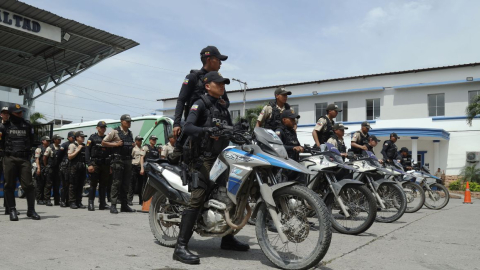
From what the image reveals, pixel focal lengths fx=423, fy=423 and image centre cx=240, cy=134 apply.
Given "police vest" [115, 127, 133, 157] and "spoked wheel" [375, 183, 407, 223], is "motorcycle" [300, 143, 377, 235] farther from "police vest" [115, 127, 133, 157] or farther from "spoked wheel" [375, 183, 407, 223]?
"police vest" [115, 127, 133, 157]

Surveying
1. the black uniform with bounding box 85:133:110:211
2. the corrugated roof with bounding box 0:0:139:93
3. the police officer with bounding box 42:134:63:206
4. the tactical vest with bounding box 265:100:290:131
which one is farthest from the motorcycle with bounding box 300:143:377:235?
the corrugated roof with bounding box 0:0:139:93

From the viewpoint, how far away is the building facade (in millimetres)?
27375

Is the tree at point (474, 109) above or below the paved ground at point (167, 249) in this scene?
above

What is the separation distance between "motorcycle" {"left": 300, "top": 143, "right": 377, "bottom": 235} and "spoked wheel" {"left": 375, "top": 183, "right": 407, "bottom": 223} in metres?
1.61

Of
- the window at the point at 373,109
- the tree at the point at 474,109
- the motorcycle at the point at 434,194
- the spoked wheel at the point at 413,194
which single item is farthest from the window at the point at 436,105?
the spoked wheel at the point at 413,194

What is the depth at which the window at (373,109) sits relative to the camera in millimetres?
31406

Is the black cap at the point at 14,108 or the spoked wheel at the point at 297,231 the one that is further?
the black cap at the point at 14,108

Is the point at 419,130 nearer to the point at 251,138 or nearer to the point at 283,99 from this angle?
the point at 283,99

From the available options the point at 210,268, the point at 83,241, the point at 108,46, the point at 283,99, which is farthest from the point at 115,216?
the point at 108,46

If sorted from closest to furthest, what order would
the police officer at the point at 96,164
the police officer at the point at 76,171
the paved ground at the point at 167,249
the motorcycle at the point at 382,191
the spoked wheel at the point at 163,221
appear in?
the paved ground at the point at 167,249 < the spoked wheel at the point at 163,221 < the motorcycle at the point at 382,191 < the police officer at the point at 96,164 < the police officer at the point at 76,171

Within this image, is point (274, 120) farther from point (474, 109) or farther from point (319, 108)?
point (319, 108)

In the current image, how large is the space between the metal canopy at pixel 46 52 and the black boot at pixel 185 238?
12.0 metres

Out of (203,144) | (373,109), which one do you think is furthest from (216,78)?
(373,109)

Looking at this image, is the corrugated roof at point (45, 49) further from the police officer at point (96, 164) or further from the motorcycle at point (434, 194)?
the motorcycle at point (434, 194)
